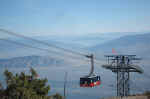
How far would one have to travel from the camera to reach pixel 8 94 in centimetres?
4359

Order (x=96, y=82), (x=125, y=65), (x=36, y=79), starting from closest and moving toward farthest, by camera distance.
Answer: (x=96, y=82) < (x=36, y=79) < (x=125, y=65)

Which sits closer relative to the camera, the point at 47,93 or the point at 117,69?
the point at 47,93

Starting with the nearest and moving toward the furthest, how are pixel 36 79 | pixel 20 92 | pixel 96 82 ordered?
pixel 20 92
pixel 96 82
pixel 36 79

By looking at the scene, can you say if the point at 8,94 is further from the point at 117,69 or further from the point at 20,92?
the point at 117,69

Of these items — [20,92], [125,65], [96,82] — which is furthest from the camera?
[125,65]

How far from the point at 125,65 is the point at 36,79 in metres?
20.1

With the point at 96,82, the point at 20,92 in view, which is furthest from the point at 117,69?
the point at 20,92

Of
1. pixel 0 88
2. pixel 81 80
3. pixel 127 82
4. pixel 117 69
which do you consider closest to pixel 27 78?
pixel 0 88

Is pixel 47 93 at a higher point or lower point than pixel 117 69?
lower

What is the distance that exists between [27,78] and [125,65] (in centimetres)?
2180

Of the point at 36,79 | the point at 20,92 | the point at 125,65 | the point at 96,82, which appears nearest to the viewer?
the point at 20,92

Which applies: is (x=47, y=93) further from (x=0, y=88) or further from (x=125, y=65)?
(x=125, y=65)

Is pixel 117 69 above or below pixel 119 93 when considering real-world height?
above

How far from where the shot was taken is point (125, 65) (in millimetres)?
60344
